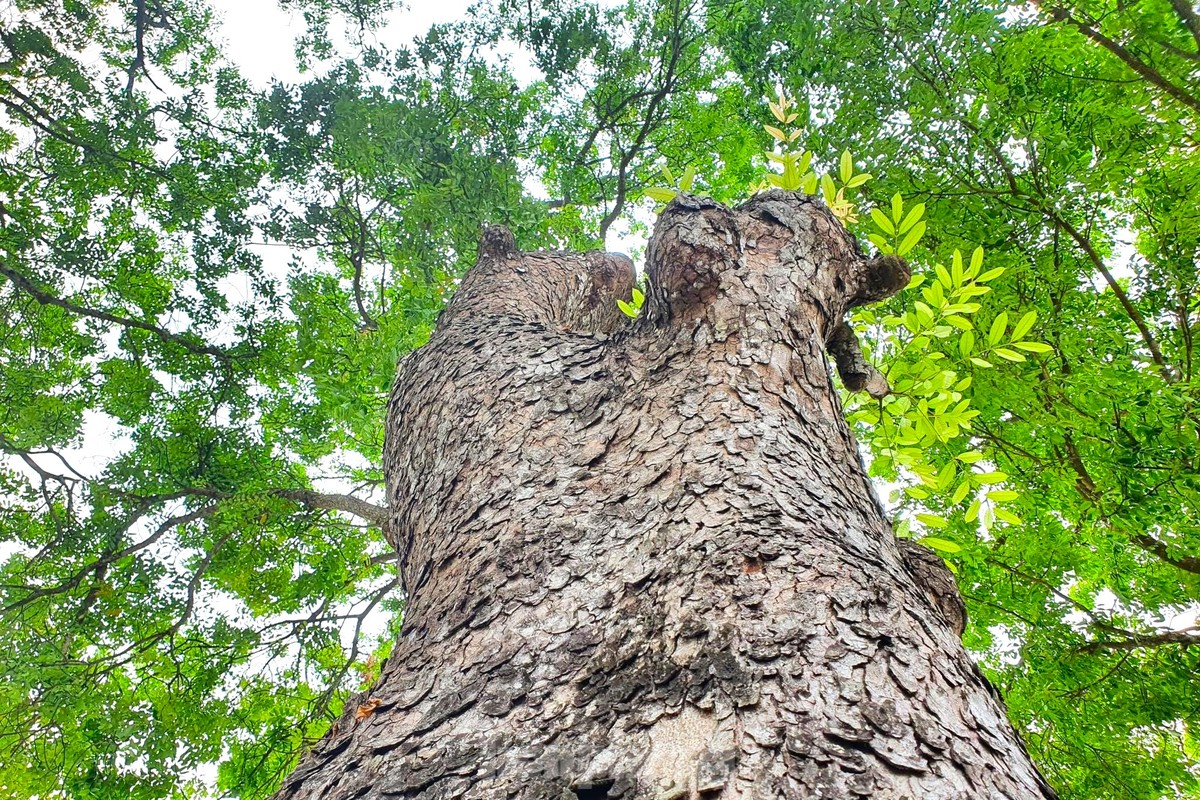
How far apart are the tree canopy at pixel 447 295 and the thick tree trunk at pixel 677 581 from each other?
50.0 inches

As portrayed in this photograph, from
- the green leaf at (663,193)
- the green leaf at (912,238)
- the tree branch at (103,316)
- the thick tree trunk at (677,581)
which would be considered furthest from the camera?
the tree branch at (103,316)

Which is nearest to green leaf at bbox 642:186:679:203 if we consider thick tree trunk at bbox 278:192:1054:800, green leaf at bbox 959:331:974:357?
thick tree trunk at bbox 278:192:1054:800

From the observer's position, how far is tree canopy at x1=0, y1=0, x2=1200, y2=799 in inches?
136

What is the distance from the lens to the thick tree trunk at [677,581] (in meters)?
0.84

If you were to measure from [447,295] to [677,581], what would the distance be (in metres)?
4.36

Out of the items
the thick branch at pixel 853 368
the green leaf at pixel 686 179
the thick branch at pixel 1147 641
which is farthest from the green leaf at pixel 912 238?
the thick branch at pixel 1147 641

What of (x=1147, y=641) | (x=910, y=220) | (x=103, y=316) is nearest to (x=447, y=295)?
(x=103, y=316)

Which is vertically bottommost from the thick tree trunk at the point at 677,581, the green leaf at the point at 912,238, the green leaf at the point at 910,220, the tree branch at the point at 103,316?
the thick tree trunk at the point at 677,581

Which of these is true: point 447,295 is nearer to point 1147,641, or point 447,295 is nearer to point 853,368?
point 853,368

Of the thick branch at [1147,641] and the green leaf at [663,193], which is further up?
the green leaf at [663,193]

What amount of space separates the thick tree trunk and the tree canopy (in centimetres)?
127

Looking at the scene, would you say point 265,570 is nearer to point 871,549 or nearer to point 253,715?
point 253,715

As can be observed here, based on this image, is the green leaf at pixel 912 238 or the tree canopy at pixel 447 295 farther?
the tree canopy at pixel 447 295

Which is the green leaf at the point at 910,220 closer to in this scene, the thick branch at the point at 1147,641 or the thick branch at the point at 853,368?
the thick branch at the point at 853,368
